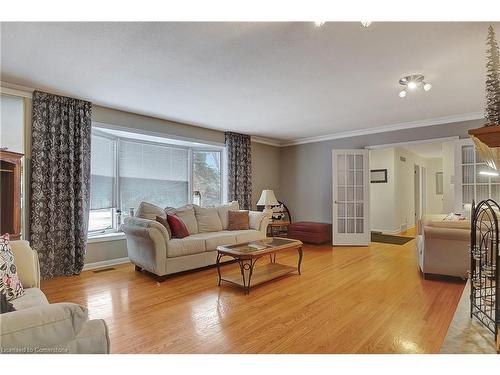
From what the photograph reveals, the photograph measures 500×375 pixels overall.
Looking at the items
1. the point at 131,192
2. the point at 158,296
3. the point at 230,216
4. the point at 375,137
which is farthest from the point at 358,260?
the point at 131,192

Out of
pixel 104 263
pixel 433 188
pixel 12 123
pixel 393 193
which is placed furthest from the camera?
pixel 433 188

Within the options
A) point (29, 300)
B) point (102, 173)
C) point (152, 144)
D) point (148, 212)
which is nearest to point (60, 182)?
point (102, 173)

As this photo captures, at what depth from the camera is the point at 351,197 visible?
5.92 metres

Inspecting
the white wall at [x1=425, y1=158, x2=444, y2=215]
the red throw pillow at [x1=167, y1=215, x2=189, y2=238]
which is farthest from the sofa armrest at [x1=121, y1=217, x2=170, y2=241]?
the white wall at [x1=425, y1=158, x2=444, y2=215]

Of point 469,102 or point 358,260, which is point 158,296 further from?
point 469,102

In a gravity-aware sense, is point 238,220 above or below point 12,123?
below

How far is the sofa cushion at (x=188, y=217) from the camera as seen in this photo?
173 inches

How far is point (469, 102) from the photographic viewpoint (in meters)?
3.99

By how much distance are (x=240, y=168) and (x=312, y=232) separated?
2.00 m

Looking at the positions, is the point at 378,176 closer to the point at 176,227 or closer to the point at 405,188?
the point at 405,188

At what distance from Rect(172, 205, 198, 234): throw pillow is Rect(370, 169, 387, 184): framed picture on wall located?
17.0 feet

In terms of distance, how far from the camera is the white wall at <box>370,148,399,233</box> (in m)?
7.19
